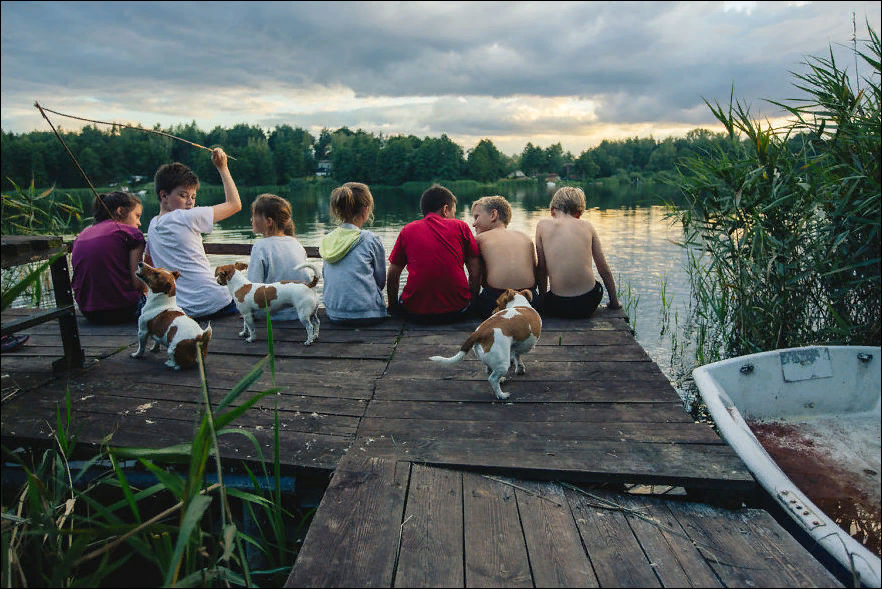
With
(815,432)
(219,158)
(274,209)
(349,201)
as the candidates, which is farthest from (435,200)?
(815,432)

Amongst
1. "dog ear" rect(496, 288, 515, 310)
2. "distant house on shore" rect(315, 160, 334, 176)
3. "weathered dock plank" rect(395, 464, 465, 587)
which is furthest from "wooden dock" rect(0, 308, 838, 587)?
"distant house on shore" rect(315, 160, 334, 176)

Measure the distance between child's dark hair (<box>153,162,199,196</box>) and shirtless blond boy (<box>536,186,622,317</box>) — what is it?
3.23 meters

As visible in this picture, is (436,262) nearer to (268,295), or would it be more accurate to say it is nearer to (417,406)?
(268,295)

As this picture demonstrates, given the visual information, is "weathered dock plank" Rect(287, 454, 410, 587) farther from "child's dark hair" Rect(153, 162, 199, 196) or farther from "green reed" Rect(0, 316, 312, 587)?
"child's dark hair" Rect(153, 162, 199, 196)

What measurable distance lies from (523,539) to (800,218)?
3.37 meters

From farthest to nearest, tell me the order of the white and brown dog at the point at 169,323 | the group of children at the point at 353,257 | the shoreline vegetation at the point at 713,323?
1. the group of children at the point at 353,257
2. the white and brown dog at the point at 169,323
3. the shoreline vegetation at the point at 713,323

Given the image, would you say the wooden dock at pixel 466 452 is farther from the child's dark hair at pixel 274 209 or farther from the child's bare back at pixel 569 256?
the child's dark hair at pixel 274 209

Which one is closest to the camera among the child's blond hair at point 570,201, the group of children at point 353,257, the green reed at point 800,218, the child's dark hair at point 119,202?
the green reed at point 800,218

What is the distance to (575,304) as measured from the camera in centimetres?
469

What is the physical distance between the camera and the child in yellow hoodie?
448 cm

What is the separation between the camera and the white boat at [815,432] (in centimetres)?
171

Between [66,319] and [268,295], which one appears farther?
[268,295]

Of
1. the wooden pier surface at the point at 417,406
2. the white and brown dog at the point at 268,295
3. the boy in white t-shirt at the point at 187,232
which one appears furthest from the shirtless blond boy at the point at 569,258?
the boy in white t-shirt at the point at 187,232

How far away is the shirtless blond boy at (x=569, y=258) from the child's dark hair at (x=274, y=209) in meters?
2.33
